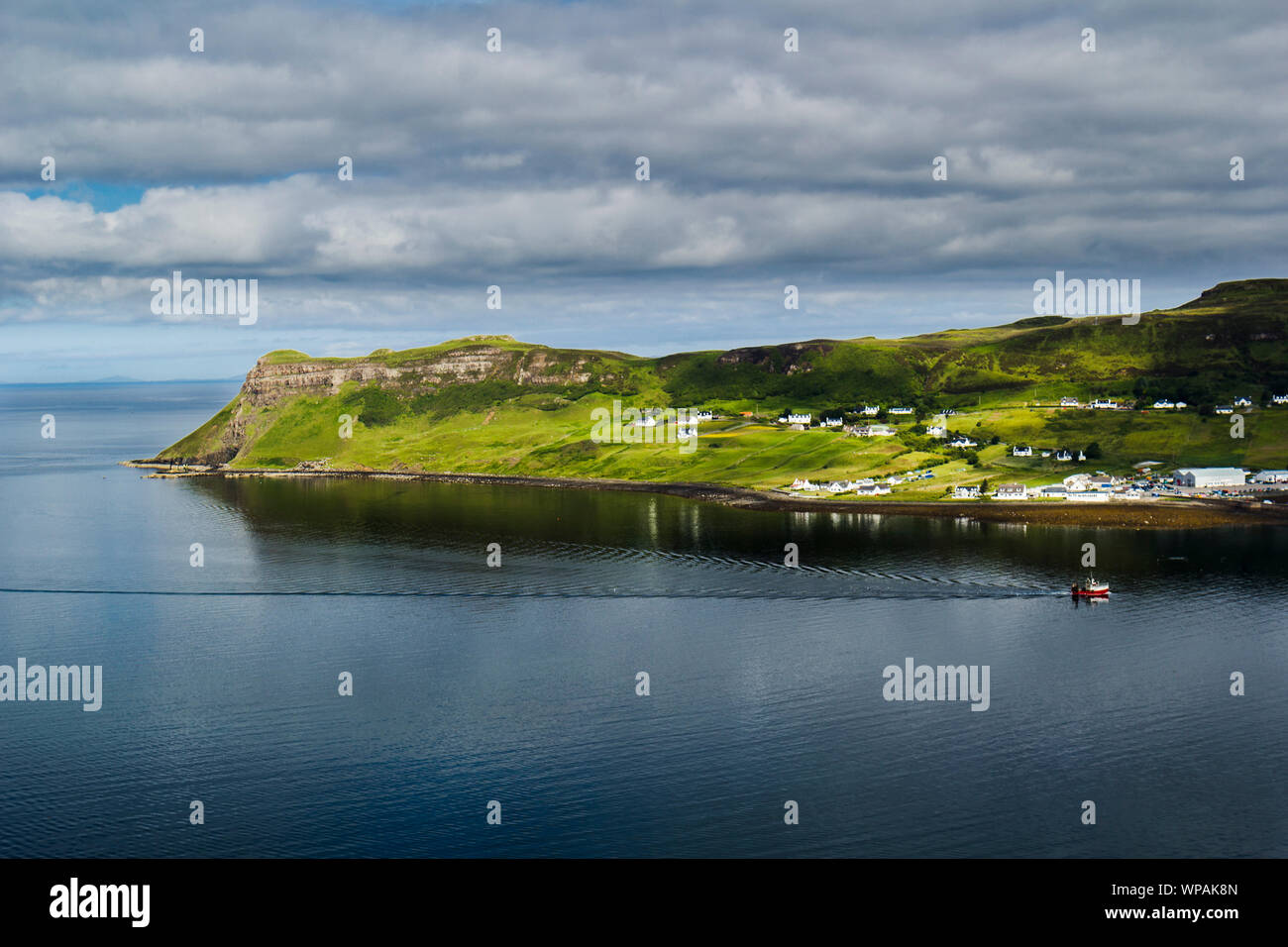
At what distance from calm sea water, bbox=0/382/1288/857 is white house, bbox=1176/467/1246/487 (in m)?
39.5

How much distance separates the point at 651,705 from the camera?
7450cm

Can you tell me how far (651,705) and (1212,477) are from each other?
13293cm

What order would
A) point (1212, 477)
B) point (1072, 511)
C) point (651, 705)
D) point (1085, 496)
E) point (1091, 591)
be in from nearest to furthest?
1. point (651, 705)
2. point (1091, 591)
3. point (1072, 511)
4. point (1085, 496)
5. point (1212, 477)

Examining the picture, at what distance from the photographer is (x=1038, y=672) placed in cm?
8119

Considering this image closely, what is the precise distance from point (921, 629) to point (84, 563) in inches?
3760

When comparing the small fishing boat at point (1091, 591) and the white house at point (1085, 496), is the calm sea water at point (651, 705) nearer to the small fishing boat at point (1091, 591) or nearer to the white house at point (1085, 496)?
the small fishing boat at point (1091, 591)

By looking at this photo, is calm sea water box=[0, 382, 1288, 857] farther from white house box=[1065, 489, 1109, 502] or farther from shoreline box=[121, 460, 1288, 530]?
white house box=[1065, 489, 1109, 502]

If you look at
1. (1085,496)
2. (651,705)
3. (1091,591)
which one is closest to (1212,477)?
(1085,496)

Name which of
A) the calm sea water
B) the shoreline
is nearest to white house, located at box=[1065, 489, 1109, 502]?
the shoreline

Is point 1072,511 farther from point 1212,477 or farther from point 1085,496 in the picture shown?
point 1212,477

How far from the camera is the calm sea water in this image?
56125 mm

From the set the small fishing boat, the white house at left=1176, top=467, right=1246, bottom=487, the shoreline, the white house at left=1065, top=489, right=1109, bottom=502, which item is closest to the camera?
the small fishing boat
